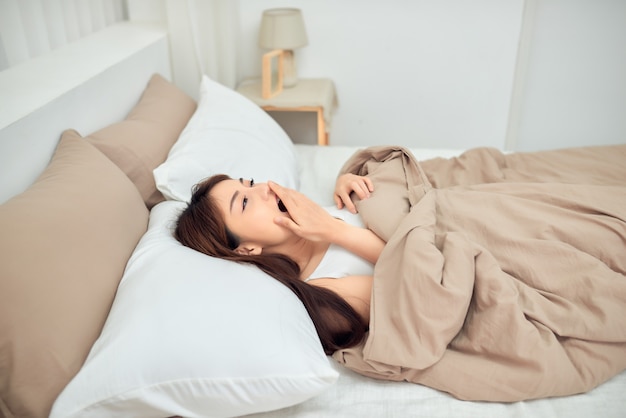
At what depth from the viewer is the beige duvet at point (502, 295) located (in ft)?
3.28

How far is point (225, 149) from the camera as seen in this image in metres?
1.58

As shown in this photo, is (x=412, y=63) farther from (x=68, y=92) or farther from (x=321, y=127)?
(x=68, y=92)

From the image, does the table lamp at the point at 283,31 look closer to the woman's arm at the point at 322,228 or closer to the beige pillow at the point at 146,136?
the beige pillow at the point at 146,136

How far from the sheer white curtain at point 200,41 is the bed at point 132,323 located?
934 mm

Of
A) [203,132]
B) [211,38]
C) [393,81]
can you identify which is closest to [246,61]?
[211,38]

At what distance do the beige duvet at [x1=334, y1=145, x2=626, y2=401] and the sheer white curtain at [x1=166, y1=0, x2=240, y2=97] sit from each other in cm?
129

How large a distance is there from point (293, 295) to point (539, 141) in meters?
2.19

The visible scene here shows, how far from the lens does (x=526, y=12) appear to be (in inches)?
96.9

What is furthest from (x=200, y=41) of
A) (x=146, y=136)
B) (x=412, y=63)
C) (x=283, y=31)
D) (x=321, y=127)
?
(x=412, y=63)

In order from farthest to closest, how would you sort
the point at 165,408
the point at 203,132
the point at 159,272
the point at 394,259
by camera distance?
the point at 203,132, the point at 394,259, the point at 159,272, the point at 165,408

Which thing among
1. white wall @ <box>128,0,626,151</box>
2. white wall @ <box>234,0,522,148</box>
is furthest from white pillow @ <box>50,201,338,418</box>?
white wall @ <box>234,0,522,148</box>

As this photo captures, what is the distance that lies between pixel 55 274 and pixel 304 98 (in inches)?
63.6

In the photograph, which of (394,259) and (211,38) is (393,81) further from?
(394,259)

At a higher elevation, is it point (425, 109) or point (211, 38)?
point (211, 38)
